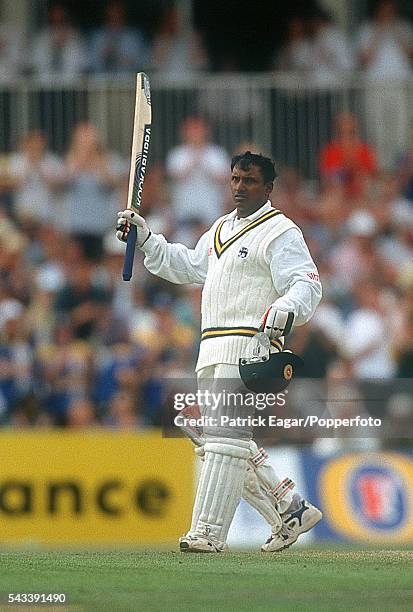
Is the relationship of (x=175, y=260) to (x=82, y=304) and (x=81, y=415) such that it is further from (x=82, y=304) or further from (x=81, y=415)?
(x=82, y=304)

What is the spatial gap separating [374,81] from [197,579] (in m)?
10.7

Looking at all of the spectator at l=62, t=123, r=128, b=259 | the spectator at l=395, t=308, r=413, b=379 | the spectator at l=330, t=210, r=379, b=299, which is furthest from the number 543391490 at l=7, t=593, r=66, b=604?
the spectator at l=62, t=123, r=128, b=259

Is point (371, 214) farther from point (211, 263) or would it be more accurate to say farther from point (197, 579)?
point (197, 579)

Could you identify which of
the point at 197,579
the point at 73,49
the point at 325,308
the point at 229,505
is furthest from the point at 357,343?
the point at 197,579

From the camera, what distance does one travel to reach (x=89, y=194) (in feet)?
56.2

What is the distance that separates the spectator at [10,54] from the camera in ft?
59.5

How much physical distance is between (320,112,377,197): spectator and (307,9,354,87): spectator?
2.61 feet

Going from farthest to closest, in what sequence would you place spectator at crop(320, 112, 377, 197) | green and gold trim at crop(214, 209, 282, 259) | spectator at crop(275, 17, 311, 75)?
spectator at crop(275, 17, 311, 75) < spectator at crop(320, 112, 377, 197) < green and gold trim at crop(214, 209, 282, 259)

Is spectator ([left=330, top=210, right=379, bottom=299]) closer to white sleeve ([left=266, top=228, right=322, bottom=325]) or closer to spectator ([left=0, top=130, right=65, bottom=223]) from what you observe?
spectator ([left=0, top=130, right=65, bottom=223])

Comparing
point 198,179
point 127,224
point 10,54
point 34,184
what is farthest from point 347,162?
point 127,224

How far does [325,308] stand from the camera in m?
16.0

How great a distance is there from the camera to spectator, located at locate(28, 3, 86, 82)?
712 inches

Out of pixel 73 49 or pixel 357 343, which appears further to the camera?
pixel 73 49

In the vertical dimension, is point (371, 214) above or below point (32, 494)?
above
